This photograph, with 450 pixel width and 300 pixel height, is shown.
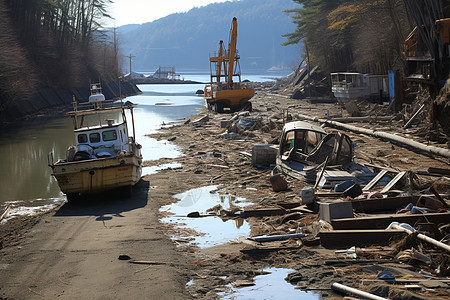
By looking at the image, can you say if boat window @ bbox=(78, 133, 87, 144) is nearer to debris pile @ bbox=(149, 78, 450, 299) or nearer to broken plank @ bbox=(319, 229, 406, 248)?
debris pile @ bbox=(149, 78, 450, 299)

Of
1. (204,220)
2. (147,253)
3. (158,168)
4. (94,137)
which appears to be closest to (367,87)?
(158,168)

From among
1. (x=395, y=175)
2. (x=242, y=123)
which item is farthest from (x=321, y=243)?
(x=242, y=123)

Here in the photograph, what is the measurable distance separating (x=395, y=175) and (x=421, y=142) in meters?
6.93

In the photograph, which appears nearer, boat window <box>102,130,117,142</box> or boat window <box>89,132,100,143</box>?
boat window <box>89,132,100,143</box>

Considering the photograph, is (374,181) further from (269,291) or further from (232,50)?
(232,50)

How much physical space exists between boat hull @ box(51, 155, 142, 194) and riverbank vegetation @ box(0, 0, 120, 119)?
29.6 meters

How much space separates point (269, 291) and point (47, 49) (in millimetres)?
68319

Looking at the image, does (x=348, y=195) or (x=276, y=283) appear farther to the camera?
(x=348, y=195)

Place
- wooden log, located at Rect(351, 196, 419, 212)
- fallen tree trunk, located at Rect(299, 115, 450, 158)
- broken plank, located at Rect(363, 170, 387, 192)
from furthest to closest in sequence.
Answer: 1. fallen tree trunk, located at Rect(299, 115, 450, 158)
2. broken plank, located at Rect(363, 170, 387, 192)
3. wooden log, located at Rect(351, 196, 419, 212)

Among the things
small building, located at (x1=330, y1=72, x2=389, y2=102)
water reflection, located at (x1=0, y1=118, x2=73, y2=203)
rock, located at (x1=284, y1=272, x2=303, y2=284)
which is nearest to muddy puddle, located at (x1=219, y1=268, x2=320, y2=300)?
rock, located at (x1=284, y1=272, x2=303, y2=284)

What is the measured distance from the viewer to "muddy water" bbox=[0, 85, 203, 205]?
20.1 m

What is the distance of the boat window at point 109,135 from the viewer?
18391 millimetres

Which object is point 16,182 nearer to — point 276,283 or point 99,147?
point 99,147

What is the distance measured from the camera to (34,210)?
54.6 feet
